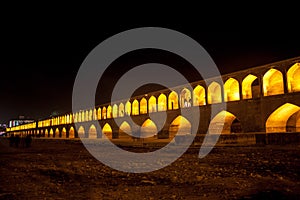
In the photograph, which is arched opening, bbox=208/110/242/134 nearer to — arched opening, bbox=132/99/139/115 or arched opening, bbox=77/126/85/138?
arched opening, bbox=132/99/139/115

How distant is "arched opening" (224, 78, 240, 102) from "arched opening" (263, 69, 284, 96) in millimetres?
1892

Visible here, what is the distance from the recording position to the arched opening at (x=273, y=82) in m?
14.7

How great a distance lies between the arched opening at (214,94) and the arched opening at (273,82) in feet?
10.5

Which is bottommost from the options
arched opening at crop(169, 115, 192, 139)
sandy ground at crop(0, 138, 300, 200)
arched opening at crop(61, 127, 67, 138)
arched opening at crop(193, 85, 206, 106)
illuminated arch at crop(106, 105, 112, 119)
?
arched opening at crop(61, 127, 67, 138)

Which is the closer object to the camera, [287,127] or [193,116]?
[287,127]

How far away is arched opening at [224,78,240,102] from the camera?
1633 centimetres

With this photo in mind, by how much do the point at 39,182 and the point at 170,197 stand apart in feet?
6.85

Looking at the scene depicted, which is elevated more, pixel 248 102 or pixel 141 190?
pixel 248 102

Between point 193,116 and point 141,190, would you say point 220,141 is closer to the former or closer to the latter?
point 193,116

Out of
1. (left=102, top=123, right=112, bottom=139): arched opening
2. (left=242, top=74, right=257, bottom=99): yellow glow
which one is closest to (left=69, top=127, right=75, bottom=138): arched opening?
(left=102, top=123, right=112, bottom=139): arched opening

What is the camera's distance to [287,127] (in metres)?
14.7

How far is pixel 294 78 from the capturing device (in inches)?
558

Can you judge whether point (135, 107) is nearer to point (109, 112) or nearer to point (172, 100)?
point (172, 100)

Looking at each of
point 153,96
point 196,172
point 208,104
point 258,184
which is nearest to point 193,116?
point 208,104
